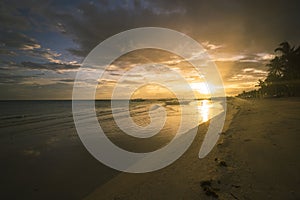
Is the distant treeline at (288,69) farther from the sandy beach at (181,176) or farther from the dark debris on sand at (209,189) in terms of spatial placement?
the dark debris on sand at (209,189)

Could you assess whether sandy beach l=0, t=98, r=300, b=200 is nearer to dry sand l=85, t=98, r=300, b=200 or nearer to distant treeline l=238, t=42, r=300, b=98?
dry sand l=85, t=98, r=300, b=200

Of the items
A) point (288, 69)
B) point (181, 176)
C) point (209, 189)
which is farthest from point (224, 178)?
point (288, 69)

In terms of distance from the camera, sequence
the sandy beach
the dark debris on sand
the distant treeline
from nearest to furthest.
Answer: the dark debris on sand < the sandy beach < the distant treeline

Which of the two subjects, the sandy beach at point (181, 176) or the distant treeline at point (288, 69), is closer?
the sandy beach at point (181, 176)

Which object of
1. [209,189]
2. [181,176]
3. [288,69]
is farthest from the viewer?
[288,69]

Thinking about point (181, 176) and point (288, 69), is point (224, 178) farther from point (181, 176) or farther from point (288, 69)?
point (288, 69)

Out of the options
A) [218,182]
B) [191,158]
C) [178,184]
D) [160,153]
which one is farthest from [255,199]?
[160,153]

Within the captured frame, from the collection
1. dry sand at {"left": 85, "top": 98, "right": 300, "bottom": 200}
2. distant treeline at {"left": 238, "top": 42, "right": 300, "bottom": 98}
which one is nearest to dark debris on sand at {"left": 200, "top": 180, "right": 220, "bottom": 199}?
dry sand at {"left": 85, "top": 98, "right": 300, "bottom": 200}

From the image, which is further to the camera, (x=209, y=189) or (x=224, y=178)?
(x=224, y=178)

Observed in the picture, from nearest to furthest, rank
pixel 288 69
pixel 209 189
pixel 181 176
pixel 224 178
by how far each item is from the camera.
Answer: pixel 209 189
pixel 224 178
pixel 181 176
pixel 288 69

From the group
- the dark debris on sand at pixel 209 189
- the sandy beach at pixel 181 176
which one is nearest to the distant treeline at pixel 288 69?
the sandy beach at pixel 181 176

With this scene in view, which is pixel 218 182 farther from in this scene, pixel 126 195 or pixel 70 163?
pixel 70 163

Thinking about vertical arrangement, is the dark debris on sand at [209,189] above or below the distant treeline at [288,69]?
below

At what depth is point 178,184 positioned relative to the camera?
5.28 metres
